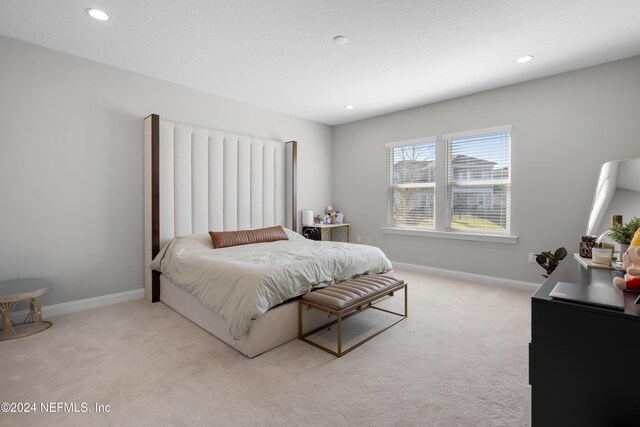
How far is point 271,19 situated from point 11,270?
3.32 meters

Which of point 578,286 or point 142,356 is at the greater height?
point 578,286

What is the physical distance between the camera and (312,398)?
5.86ft

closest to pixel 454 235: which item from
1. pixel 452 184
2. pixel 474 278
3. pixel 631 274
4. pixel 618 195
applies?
pixel 474 278

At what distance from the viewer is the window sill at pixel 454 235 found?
3.97 meters

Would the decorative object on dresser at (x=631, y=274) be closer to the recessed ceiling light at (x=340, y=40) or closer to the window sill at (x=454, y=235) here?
the recessed ceiling light at (x=340, y=40)

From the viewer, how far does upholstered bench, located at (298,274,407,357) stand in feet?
7.56

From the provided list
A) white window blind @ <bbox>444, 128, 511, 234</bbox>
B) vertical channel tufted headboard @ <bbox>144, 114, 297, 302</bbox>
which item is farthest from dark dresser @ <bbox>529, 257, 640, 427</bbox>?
vertical channel tufted headboard @ <bbox>144, 114, 297, 302</bbox>

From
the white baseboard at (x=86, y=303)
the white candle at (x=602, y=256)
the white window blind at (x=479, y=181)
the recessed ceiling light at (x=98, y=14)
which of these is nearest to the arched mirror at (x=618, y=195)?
the white candle at (x=602, y=256)

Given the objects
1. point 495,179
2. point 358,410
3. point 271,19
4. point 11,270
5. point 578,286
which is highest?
point 271,19

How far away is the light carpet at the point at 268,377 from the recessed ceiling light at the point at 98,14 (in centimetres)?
265

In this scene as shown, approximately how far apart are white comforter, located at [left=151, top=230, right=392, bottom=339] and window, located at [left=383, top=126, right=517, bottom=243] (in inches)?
65.9

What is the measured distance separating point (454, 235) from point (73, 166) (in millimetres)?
4807

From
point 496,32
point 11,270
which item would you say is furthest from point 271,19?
point 11,270

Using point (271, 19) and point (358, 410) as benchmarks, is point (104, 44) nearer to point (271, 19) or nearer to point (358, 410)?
point (271, 19)
